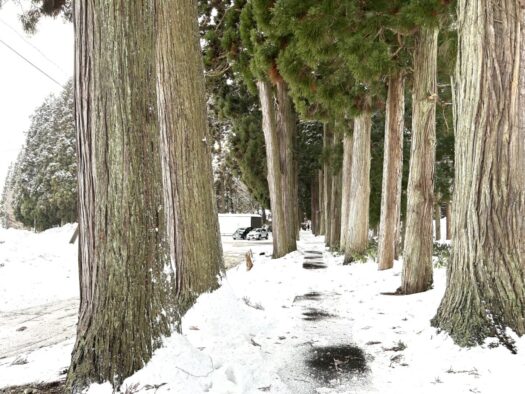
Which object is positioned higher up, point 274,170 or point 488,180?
point 274,170

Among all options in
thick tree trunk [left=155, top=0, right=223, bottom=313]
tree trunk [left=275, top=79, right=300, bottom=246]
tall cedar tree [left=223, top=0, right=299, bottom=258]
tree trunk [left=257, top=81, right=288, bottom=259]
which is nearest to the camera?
thick tree trunk [left=155, top=0, right=223, bottom=313]

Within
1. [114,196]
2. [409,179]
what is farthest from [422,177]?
[114,196]

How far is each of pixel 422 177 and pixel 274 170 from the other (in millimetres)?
6547

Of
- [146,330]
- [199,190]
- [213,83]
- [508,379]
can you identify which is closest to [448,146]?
[213,83]

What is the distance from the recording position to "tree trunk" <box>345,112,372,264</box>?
454 inches

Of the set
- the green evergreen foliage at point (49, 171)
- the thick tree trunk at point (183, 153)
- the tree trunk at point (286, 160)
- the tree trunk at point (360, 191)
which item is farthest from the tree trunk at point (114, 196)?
the green evergreen foliage at point (49, 171)

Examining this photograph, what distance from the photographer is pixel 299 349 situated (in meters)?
4.39

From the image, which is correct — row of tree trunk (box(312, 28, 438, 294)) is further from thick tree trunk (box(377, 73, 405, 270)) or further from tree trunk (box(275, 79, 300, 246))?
tree trunk (box(275, 79, 300, 246))

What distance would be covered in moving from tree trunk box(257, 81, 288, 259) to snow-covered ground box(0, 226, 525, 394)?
4.64 metres

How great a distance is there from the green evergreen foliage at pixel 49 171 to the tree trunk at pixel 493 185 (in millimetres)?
38214

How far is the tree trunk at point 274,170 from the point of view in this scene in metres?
12.8

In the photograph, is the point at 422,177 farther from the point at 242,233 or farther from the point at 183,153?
A: the point at 242,233

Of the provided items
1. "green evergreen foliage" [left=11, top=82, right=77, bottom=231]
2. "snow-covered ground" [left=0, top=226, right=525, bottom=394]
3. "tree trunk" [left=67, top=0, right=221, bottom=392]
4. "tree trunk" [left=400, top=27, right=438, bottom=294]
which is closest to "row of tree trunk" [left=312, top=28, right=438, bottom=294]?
"tree trunk" [left=400, top=27, right=438, bottom=294]

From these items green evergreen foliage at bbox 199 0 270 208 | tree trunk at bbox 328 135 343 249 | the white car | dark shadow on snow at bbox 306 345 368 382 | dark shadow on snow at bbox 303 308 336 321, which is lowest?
the white car
